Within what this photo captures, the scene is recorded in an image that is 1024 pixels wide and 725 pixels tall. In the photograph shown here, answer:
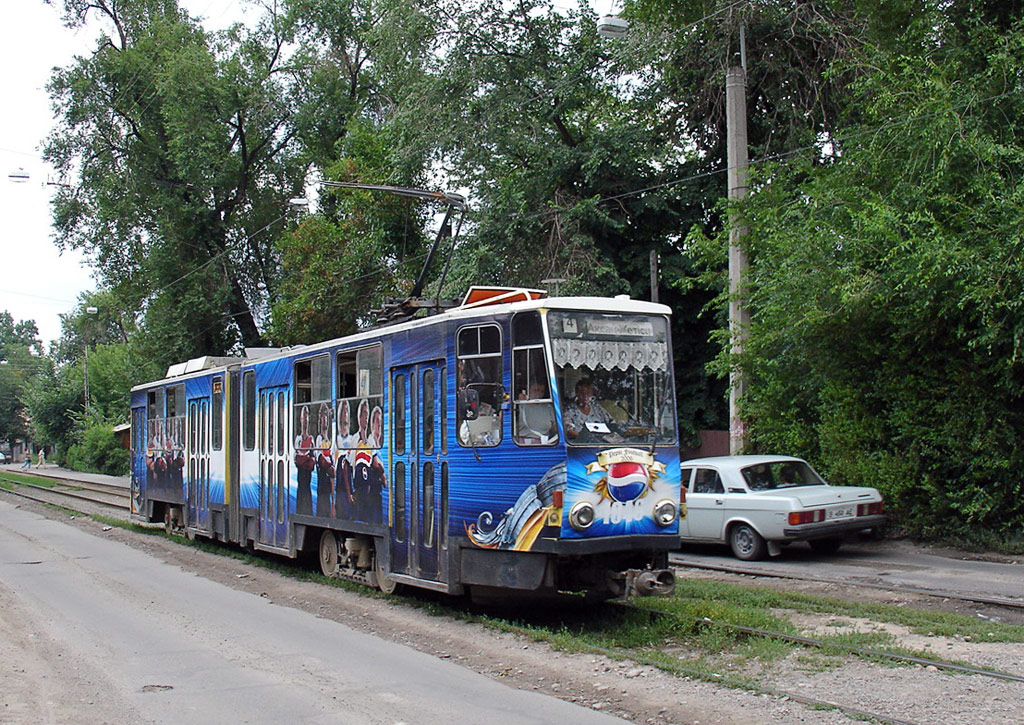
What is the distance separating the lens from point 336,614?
A: 36.6 feet

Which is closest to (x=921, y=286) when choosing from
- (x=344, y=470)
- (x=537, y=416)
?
(x=537, y=416)

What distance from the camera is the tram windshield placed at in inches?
369

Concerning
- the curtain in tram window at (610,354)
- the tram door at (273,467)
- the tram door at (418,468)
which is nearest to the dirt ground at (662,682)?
the tram door at (418,468)

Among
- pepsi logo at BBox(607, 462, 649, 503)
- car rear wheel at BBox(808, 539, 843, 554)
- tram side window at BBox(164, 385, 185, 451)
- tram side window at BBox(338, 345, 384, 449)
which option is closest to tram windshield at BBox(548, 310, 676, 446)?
pepsi logo at BBox(607, 462, 649, 503)

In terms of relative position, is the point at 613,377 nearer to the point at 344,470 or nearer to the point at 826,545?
the point at 344,470

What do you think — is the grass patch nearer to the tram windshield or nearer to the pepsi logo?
the pepsi logo

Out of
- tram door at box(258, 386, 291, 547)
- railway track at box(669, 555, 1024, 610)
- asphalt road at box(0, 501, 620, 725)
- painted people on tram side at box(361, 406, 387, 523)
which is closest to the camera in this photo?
asphalt road at box(0, 501, 620, 725)

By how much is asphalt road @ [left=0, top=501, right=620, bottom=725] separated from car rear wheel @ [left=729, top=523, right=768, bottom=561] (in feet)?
22.1

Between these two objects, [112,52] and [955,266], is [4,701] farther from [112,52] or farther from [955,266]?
[112,52]

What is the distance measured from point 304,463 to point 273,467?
1286 mm

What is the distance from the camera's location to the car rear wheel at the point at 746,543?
14773 millimetres

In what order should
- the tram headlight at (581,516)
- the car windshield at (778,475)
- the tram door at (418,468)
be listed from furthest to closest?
the car windshield at (778,475)
the tram door at (418,468)
the tram headlight at (581,516)

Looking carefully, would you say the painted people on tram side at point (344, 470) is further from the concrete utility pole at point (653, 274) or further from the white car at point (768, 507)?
the concrete utility pole at point (653, 274)

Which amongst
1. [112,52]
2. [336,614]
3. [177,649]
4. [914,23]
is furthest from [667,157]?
[112,52]
